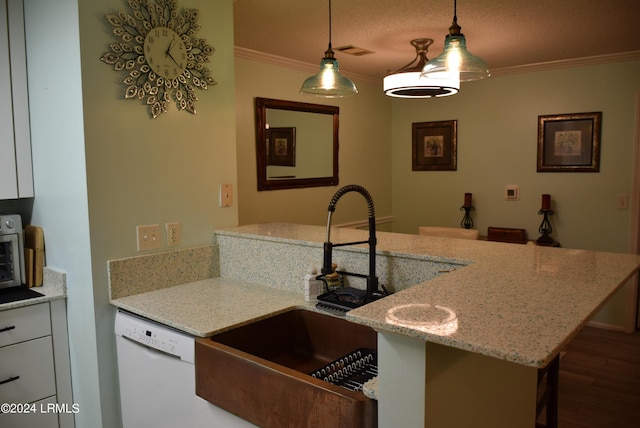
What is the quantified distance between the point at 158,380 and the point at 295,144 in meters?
2.54

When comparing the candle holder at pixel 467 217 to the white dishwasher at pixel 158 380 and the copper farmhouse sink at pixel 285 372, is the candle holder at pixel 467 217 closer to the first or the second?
the copper farmhouse sink at pixel 285 372

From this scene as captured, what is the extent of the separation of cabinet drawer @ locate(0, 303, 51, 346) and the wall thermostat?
12.8 feet

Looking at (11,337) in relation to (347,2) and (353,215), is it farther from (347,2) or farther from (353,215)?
(353,215)

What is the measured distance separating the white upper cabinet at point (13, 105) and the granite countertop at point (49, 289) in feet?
1.28

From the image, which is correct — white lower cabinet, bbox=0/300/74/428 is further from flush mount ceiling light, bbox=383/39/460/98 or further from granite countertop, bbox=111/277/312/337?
flush mount ceiling light, bbox=383/39/460/98

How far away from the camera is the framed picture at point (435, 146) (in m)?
4.92

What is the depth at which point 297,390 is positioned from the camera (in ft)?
4.31

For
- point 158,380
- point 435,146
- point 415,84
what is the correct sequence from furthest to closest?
1. point 435,146
2. point 415,84
3. point 158,380

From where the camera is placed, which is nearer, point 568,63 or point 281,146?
point 281,146

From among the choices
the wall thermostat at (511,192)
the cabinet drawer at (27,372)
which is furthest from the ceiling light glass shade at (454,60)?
the wall thermostat at (511,192)

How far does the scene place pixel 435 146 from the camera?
5055 millimetres

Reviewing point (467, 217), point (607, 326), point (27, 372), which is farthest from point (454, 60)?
point (607, 326)

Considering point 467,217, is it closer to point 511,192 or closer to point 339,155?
point 511,192

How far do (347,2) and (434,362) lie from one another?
2.15 metres
